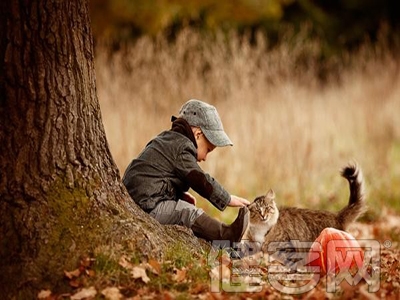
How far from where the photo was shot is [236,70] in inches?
403

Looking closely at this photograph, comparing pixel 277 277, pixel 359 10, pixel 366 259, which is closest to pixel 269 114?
pixel 366 259

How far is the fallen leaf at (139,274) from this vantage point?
4637mm

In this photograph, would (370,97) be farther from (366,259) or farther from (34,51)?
(34,51)

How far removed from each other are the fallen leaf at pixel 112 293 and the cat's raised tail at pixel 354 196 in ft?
8.75

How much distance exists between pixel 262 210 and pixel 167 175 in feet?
3.56

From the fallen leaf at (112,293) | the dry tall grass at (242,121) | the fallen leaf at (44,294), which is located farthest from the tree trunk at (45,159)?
the dry tall grass at (242,121)

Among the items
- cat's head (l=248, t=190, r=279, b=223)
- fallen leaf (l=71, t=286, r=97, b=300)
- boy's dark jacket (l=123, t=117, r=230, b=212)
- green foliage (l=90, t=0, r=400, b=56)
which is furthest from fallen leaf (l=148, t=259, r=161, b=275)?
green foliage (l=90, t=0, r=400, b=56)

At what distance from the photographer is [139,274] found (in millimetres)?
4648

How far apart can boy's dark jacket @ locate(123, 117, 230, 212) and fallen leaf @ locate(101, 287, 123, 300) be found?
1070 mm

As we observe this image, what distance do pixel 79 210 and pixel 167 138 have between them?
1007 millimetres

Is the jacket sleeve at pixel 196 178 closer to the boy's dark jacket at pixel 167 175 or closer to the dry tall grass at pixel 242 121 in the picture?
the boy's dark jacket at pixel 167 175

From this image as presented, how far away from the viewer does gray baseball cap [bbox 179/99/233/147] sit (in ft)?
18.8

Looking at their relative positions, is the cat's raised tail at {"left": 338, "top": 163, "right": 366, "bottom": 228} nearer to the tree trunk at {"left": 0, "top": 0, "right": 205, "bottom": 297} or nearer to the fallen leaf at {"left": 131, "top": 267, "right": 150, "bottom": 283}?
the tree trunk at {"left": 0, "top": 0, "right": 205, "bottom": 297}

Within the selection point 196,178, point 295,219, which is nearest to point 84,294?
point 196,178
